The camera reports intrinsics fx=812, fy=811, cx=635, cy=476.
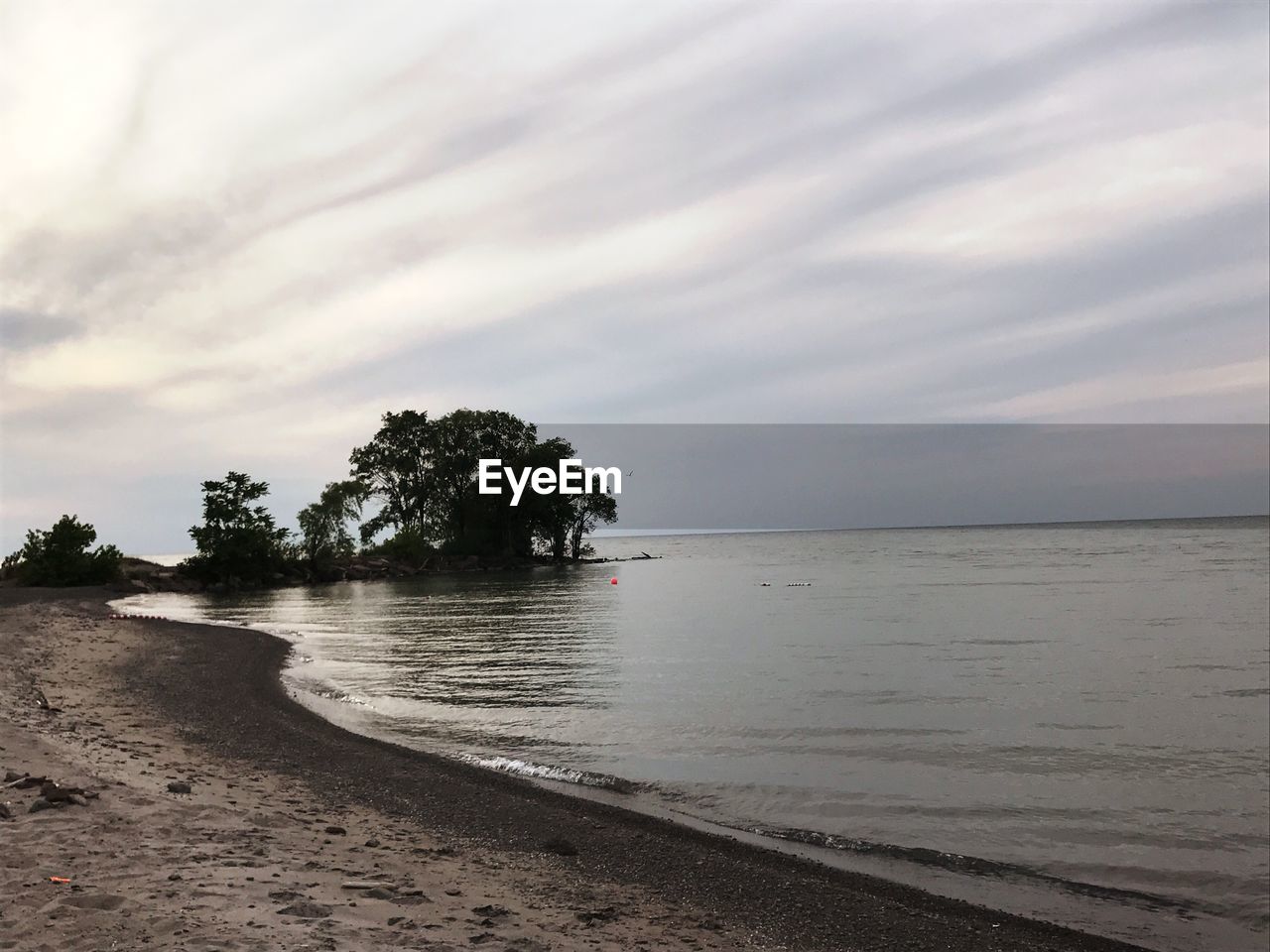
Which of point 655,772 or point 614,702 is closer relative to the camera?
point 655,772

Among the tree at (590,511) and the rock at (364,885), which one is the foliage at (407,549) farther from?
the rock at (364,885)

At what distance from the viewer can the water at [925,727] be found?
816cm

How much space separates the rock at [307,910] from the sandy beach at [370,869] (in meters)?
0.02

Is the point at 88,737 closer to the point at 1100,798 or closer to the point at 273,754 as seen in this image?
the point at 273,754

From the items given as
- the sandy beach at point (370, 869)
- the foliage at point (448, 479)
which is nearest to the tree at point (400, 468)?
the foliage at point (448, 479)

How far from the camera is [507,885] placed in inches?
265

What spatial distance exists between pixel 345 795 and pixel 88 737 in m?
4.24

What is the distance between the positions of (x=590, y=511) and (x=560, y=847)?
98462 mm

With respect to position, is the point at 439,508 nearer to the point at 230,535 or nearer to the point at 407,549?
the point at 407,549

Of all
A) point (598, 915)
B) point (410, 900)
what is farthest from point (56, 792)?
point (598, 915)

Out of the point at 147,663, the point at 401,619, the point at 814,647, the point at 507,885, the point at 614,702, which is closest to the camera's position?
the point at 507,885

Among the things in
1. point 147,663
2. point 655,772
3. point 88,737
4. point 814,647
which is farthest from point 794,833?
point 147,663

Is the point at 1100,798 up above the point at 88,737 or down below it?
below

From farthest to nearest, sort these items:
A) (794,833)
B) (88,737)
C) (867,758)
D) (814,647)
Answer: (814,647) < (867,758) < (88,737) < (794,833)
